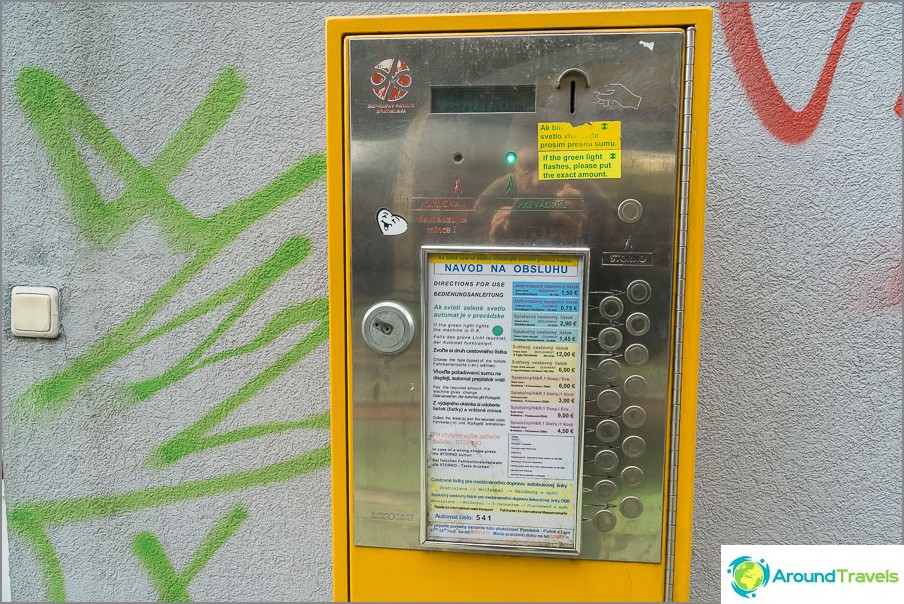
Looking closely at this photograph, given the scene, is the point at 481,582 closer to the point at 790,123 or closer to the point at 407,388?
the point at 407,388

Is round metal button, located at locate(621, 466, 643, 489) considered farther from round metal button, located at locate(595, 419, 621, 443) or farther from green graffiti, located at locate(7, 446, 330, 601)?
green graffiti, located at locate(7, 446, 330, 601)

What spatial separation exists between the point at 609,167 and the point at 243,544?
60.9 inches

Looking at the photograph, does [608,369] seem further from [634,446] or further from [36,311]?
[36,311]

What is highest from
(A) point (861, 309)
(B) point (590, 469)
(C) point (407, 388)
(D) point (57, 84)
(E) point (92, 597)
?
(D) point (57, 84)

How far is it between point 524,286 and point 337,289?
0.36 m

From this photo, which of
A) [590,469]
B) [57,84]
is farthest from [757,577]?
[57,84]

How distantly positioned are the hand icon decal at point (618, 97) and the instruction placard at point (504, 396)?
0.28 m

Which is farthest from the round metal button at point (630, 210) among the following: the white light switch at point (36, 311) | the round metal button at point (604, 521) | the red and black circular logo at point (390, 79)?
the white light switch at point (36, 311)

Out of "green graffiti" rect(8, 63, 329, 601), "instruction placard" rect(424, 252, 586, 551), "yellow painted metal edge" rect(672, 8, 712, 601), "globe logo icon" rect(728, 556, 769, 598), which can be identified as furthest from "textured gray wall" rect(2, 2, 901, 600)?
"instruction placard" rect(424, 252, 586, 551)

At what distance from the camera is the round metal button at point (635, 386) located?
1025mm

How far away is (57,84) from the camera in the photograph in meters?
1.64

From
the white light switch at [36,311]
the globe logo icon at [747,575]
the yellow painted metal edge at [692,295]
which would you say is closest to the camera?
the yellow painted metal edge at [692,295]

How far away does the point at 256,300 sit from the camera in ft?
5.39

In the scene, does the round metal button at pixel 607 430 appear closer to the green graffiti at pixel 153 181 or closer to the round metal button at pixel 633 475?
the round metal button at pixel 633 475
